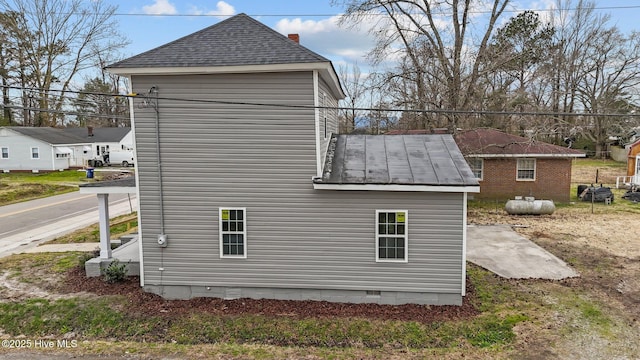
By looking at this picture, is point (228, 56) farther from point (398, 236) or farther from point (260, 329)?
point (260, 329)

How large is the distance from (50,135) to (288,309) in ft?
121

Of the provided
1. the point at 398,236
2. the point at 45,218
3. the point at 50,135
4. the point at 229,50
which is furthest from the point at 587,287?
the point at 50,135

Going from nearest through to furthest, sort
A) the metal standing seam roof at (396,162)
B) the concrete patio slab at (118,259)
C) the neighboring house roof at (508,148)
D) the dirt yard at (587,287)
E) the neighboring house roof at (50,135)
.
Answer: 1. the dirt yard at (587,287)
2. the metal standing seam roof at (396,162)
3. the concrete patio slab at (118,259)
4. the neighboring house roof at (508,148)
5. the neighboring house roof at (50,135)

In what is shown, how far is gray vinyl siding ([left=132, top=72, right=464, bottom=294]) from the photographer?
877cm

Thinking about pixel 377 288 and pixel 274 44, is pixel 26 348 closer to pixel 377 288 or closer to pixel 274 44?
pixel 377 288

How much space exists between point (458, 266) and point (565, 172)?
16.5 metres

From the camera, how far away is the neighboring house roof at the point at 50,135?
111 ft

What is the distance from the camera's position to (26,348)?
736 cm

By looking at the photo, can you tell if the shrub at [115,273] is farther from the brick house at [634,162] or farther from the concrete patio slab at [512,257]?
the brick house at [634,162]

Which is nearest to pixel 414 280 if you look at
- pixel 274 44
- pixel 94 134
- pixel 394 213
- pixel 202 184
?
pixel 394 213

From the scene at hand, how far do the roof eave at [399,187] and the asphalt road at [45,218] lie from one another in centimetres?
1144

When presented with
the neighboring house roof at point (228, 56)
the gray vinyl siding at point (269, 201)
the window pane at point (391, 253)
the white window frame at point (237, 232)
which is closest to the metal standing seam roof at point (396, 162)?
the gray vinyl siding at point (269, 201)

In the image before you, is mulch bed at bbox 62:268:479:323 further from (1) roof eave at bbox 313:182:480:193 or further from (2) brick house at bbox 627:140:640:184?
(2) brick house at bbox 627:140:640:184

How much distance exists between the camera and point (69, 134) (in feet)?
127
